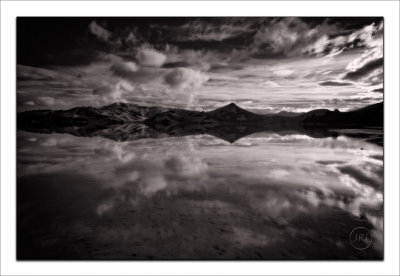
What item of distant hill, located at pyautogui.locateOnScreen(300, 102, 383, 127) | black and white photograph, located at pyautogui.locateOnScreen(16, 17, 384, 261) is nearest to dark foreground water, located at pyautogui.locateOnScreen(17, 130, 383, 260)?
black and white photograph, located at pyautogui.locateOnScreen(16, 17, 384, 261)

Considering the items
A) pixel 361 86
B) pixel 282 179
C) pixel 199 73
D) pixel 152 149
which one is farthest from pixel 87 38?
pixel 361 86

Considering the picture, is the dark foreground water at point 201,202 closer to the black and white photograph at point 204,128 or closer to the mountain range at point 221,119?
the black and white photograph at point 204,128

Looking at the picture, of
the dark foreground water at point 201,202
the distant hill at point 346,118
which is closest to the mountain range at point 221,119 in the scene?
the distant hill at point 346,118

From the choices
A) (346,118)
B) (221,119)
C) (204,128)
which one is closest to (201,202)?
(204,128)

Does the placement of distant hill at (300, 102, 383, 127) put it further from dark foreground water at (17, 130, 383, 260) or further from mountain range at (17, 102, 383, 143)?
dark foreground water at (17, 130, 383, 260)

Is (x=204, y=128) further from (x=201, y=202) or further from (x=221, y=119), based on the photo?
(x=201, y=202)

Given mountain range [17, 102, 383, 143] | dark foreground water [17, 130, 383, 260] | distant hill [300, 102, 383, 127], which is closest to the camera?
dark foreground water [17, 130, 383, 260]

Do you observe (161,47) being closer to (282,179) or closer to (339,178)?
(282,179)
